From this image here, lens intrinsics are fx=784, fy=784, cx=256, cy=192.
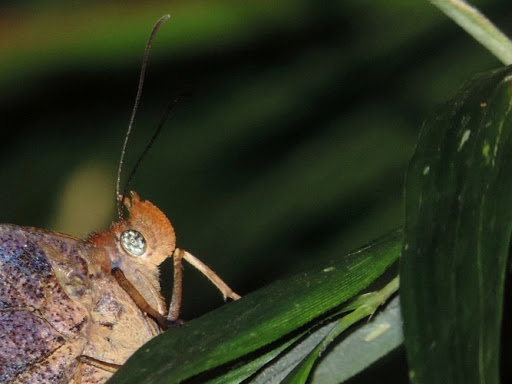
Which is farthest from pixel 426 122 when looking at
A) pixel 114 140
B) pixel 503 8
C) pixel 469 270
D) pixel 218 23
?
pixel 114 140

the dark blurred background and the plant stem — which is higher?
the dark blurred background

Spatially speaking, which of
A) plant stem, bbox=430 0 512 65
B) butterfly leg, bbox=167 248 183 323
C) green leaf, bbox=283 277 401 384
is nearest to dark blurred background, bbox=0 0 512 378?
butterfly leg, bbox=167 248 183 323

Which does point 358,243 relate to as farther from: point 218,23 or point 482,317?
point 482,317

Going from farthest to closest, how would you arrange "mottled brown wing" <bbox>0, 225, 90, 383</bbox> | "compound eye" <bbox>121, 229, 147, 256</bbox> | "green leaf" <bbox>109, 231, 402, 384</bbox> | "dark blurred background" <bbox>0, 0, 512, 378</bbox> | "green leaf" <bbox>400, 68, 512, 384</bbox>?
1. "dark blurred background" <bbox>0, 0, 512, 378</bbox>
2. "compound eye" <bbox>121, 229, 147, 256</bbox>
3. "mottled brown wing" <bbox>0, 225, 90, 383</bbox>
4. "green leaf" <bbox>109, 231, 402, 384</bbox>
5. "green leaf" <bbox>400, 68, 512, 384</bbox>

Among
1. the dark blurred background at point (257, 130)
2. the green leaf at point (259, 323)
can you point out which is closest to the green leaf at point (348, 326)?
the green leaf at point (259, 323)

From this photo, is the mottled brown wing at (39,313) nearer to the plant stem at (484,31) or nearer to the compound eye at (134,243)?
the compound eye at (134,243)

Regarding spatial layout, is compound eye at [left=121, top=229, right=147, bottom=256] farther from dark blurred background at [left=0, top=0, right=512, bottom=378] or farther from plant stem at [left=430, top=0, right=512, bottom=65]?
plant stem at [left=430, top=0, right=512, bottom=65]
